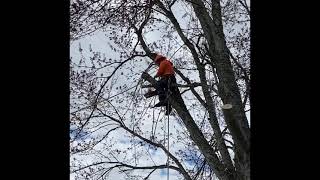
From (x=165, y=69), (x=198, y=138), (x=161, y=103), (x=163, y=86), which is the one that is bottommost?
(x=198, y=138)

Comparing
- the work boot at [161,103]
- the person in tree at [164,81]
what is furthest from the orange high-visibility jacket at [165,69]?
the work boot at [161,103]

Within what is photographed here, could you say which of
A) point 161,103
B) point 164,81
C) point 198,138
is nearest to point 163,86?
point 164,81

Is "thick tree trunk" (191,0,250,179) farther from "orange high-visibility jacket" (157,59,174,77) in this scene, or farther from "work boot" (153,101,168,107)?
"work boot" (153,101,168,107)

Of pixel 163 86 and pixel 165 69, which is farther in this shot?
pixel 165 69

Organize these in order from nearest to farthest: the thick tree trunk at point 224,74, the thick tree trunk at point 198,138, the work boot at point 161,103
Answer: the thick tree trunk at point 224,74 < the thick tree trunk at point 198,138 < the work boot at point 161,103

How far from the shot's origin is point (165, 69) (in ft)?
18.0

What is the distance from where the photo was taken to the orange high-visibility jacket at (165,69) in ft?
17.9

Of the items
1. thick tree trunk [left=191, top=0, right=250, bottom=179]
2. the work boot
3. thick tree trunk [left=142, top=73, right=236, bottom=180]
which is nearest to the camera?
thick tree trunk [left=191, top=0, right=250, bottom=179]

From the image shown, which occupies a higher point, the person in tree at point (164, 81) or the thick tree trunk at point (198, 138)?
the person in tree at point (164, 81)

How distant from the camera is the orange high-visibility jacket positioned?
5.45 m

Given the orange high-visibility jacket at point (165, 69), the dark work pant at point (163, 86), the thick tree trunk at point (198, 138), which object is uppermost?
the orange high-visibility jacket at point (165, 69)

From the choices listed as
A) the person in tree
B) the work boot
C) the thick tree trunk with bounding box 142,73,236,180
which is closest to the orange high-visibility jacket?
the person in tree

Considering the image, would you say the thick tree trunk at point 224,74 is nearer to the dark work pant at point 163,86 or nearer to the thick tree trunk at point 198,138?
the dark work pant at point 163,86

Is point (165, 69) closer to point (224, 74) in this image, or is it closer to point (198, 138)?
point (198, 138)
